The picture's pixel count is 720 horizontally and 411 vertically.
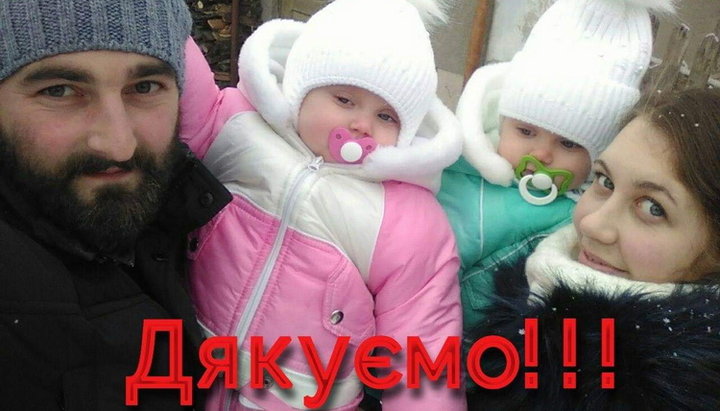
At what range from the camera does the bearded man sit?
3.28 feet

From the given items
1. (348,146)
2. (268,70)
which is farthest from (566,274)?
(268,70)

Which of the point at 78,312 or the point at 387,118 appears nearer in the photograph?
the point at 78,312

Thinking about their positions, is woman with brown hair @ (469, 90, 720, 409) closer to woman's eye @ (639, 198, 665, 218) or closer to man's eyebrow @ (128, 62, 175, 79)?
woman's eye @ (639, 198, 665, 218)

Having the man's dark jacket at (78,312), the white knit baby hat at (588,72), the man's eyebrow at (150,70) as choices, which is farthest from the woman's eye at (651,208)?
the man's eyebrow at (150,70)

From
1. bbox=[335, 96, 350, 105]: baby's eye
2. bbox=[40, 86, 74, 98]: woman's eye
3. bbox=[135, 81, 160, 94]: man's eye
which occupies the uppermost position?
bbox=[40, 86, 74, 98]: woman's eye

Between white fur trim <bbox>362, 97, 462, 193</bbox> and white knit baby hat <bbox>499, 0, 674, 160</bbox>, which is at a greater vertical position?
white knit baby hat <bbox>499, 0, 674, 160</bbox>

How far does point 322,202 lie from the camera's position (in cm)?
134

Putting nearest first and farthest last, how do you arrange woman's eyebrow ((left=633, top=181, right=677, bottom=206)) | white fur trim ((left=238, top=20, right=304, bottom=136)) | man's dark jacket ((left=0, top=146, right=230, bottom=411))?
man's dark jacket ((left=0, top=146, right=230, bottom=411)) → woman's eyebrow ((left=633, top=181, right=677, bottom=206)) → white fur trim ((left=238, top=20, right=304, bottom=136))

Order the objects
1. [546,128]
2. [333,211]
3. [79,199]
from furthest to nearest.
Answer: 1. [546,128]
2. [333,211]
3. [79,199]

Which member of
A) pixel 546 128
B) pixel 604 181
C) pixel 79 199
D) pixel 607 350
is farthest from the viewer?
pixel 546 128

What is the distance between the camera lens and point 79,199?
3.65 ft

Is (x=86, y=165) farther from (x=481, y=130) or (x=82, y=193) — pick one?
(x=481, y=130)

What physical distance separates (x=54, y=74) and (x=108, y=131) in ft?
0.41

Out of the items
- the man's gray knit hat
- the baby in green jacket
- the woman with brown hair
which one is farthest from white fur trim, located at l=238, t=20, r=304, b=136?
the woman with brown hair
